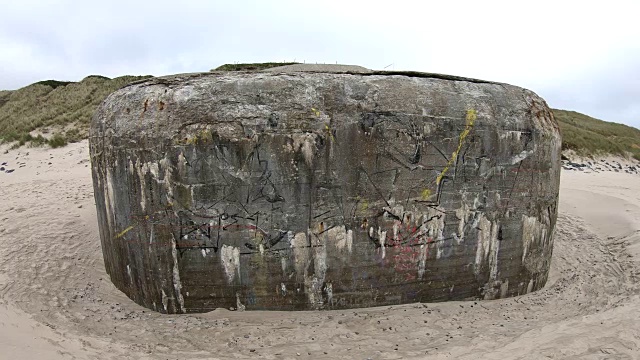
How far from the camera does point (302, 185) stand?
337 centimetres

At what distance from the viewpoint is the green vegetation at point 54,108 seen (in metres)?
11.8

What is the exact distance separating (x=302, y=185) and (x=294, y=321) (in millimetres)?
1051

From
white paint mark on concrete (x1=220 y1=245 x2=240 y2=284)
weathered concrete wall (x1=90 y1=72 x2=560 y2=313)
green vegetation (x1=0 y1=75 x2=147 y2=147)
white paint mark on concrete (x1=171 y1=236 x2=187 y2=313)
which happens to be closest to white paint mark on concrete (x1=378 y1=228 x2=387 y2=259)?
weathered concrete wall (x1=90 y1=72 x2=560 y2=313)

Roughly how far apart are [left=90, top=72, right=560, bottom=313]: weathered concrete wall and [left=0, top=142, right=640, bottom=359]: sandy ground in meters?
0.19

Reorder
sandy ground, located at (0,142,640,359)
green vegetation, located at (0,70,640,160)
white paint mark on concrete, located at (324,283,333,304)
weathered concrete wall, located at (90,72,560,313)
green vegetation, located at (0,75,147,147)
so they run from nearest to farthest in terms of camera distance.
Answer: sandy ground, located at (0,142,640,359), weathered concrete wall, located at (90,72,560,313), white paint mark on concrete, located at (324,283,333,304), green vegetation, located at (0,75,147,147), green vegetation, located at (0,70,640,160)

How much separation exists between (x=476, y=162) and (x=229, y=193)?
202cm

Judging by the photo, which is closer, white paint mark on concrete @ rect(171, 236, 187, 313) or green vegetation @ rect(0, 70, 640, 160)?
white paint mark on concrete @ rect(171, 236, 187, 313)

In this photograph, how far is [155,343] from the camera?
317cm

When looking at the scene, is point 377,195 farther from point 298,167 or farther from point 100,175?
point 100,175

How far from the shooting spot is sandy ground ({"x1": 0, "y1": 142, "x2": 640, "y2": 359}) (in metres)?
3.02

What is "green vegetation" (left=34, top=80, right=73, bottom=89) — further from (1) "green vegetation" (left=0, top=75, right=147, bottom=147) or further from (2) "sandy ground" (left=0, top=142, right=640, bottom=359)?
(2) "sandy ground" (left=0, top=142, right=640, bottom=359)

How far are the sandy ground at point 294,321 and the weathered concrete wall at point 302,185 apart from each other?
0.63 feet

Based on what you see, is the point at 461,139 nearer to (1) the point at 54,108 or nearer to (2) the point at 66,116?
(2) the point at 66,116

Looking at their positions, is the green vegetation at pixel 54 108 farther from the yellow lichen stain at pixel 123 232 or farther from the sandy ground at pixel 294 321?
the yellow lichen stain at pixel 123 232
